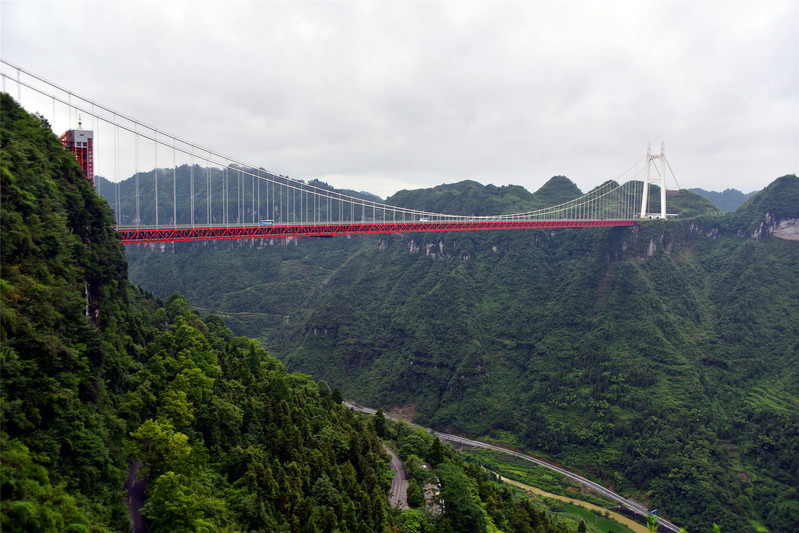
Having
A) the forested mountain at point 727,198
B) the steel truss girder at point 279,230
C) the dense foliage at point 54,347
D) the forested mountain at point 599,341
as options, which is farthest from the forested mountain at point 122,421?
the forested mountain at point 727,198

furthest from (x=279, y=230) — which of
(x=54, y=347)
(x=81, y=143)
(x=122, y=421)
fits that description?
(x=54, y=347)

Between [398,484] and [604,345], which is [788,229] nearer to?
[604,345]

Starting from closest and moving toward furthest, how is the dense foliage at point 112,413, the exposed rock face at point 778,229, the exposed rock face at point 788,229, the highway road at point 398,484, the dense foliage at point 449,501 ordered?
1. the dense foliage at point 112,413
2. the dense foliage at point 449,501
3. the highway road at point 398,484
4. the exposed rock face at point 788,229
5. the exposed rock face at point 778,229

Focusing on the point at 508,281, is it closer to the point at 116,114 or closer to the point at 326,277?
the point at 326,277

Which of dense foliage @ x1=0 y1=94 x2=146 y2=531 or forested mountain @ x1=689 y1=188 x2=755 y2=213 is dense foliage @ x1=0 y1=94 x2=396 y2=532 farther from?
forested mountain @ x1=689 y1=188 x2=755 y2=213

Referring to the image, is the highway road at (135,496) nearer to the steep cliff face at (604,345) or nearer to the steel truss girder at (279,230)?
the steel truss girder at (279,230)

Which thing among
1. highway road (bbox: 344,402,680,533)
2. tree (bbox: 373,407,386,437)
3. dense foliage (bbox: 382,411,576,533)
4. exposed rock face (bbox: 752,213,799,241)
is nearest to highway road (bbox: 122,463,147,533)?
dense foliage (bbox: 382,411,576,533)
